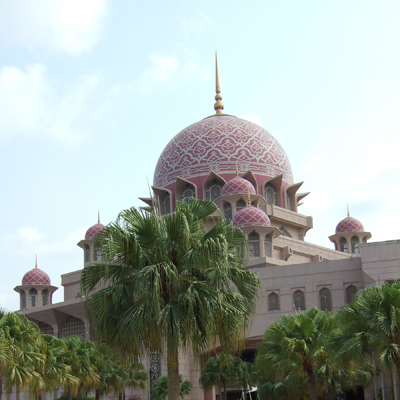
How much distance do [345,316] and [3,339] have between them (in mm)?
8375

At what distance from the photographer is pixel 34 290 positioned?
41375 millimetres

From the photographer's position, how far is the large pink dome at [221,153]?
39.3 metres

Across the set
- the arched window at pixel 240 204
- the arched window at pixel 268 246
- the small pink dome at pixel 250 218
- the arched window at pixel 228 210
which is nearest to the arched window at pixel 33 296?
the arched window at pixel 228 210

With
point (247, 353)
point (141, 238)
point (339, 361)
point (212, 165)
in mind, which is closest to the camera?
point (141, 238)

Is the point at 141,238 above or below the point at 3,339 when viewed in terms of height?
above

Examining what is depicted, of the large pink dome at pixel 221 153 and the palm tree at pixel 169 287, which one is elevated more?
the large pink dome at pixel 221 153

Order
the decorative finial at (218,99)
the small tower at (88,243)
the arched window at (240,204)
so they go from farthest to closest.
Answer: the decorative finial at (218,99) < the small tower at (88,243) < the arched window at (240,204)

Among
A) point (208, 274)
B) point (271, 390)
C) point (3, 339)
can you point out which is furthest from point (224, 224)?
point (271, 390)

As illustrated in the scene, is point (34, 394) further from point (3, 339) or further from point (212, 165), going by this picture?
point (212, 165)

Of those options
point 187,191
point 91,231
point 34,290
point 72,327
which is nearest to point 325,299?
point 72,327

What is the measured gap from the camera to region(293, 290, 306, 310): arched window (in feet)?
87.8

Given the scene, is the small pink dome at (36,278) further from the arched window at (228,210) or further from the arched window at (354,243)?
the arched window at (354,243)

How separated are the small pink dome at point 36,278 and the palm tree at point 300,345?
26457 millimetres

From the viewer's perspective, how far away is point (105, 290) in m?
11.1
